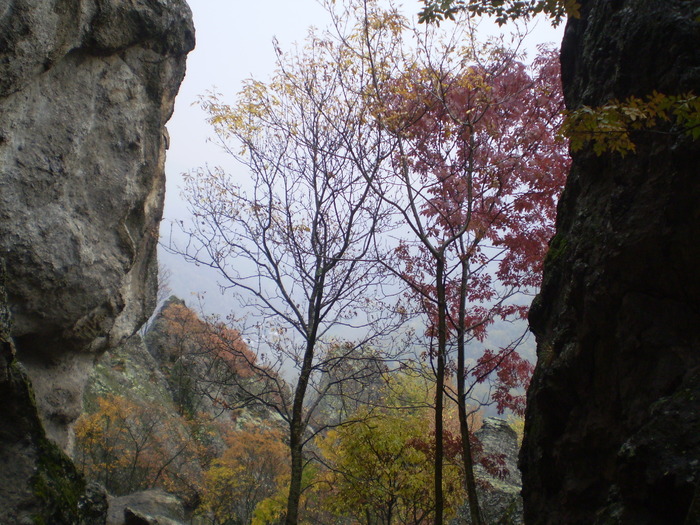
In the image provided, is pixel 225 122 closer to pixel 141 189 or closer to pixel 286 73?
pixel 286 73

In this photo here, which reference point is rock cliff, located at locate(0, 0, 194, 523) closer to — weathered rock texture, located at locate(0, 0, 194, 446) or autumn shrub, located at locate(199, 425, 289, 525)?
weathered rock texture, located at locate(0, 0, 194, 446)

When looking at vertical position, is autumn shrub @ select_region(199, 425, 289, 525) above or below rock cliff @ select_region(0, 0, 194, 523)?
below

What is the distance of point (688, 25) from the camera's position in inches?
141

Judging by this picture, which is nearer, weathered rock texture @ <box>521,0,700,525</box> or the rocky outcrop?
weathered rock texture @ <box>521,0,700,525</box>

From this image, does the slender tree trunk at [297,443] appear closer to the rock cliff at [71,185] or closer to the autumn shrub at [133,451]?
the rock cliff at [71,185]

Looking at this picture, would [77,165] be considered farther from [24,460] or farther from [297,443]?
[297,443]

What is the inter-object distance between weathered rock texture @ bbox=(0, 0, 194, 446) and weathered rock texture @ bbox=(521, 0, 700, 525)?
7402 mm

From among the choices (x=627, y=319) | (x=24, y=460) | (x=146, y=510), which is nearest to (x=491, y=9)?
(x=627, y=319)

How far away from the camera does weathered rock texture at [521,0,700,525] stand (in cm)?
310

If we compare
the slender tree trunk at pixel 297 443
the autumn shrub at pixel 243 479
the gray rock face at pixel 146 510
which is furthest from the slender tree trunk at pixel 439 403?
the autumn shrub at pixel 243 479

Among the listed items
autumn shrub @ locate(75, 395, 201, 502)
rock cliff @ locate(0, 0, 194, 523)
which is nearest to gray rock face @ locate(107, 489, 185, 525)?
autumn shrub @ locate(75, 395, 201, 502)

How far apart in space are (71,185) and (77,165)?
1.28ft

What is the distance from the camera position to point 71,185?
8.28 meters

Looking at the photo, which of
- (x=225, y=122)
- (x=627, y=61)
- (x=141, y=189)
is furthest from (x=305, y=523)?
(x=627, y=61)
